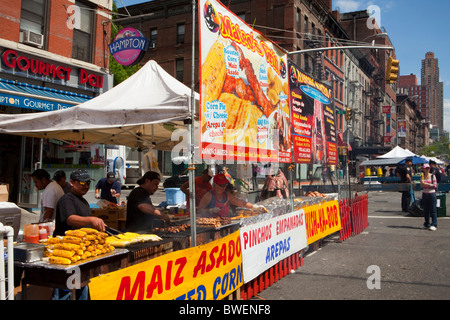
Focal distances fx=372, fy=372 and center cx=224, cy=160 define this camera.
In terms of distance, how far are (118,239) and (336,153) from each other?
7540 mm

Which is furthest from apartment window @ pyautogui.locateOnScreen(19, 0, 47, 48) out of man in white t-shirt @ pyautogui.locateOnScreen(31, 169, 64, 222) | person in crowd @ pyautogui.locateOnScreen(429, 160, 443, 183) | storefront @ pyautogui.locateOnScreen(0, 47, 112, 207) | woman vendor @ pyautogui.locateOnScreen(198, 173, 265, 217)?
person in crowd @ pyautogui.locateOnScreen(429, 160, 443, 183)

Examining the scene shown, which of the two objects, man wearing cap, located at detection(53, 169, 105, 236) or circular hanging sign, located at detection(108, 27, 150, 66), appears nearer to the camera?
man wearing cap, located at detection(53, 169, 105, 236)

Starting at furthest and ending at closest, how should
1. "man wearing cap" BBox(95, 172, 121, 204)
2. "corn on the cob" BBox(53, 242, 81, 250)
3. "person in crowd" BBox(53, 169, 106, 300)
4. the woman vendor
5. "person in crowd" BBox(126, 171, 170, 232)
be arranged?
"man wearing cap" BBox(95, 172, 121, 204) < the woman vendor < "person in crowd" BBox(126, 171, 170, 232) < "person in crowd" BBox(53, 169, 106, 300) < "corn on the cob" BBox(53, 242, 81, 250)

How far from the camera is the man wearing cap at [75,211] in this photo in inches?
157

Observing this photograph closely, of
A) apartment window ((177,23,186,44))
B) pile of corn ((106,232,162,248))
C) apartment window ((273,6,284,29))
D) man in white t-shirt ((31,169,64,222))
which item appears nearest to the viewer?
pile of corn ((106,232,162,248))

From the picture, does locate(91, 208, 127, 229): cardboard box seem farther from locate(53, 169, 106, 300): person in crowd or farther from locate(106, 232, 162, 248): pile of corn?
locate(106, 232, 162, 248): pile of corn

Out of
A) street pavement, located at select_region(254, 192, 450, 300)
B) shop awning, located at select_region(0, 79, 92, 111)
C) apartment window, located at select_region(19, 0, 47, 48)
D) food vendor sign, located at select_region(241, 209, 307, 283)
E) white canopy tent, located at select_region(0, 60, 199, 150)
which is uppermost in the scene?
apartment window, located at select_region(19, 0, 47, 48)

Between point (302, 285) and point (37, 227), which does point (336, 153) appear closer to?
point (302, 285)

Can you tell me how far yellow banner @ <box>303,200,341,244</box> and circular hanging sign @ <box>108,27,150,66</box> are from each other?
759 centimetres

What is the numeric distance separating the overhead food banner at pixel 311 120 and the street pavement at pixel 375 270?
2.09m

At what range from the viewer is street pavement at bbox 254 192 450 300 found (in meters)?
5.46

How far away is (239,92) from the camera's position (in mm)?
5391
